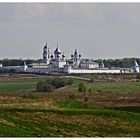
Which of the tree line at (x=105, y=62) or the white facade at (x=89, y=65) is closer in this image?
the white facade at (x=89, y=65)

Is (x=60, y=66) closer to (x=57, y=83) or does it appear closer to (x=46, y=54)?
(x=46, y=54)

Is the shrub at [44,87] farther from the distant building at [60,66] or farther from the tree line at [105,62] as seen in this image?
the tree line at [105,62]

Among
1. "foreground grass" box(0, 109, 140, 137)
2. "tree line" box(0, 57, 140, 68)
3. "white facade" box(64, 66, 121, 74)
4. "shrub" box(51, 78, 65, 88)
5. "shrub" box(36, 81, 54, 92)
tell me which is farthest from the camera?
"tree line" box(0, 57, 140, 68)

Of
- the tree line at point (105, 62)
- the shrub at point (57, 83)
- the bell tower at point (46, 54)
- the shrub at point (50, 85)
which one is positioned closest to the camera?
the shrub at point (50, 85)

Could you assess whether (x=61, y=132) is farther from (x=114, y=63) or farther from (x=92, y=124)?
(x=114, y=63)

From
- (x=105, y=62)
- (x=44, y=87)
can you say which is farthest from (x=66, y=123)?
(x=105, y=62)

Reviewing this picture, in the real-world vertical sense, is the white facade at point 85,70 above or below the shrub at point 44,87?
above

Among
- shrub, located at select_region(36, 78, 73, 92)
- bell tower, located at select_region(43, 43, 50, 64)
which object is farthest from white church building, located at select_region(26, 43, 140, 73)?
shrub, located at select_region(36, 78, 73, 92)

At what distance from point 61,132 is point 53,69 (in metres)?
115

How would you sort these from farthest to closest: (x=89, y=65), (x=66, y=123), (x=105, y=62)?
(x=105, y=62), (x=89, y=65), (x=66, y=123)

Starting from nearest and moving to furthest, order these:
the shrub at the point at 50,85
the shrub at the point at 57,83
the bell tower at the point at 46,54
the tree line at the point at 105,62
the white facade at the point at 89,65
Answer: the shrub at the point at 50,85 → the shrub at the point at 57,83 → the bell tower at the point at 46,54 → the white facade at the point at 89,65 → the tree line at the point at 105,62

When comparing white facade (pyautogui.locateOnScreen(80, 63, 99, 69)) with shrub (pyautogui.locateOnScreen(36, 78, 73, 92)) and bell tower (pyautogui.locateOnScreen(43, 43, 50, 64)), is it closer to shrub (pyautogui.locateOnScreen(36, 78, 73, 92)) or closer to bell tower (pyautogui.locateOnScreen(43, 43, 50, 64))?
bell tower (pyautogui.locateOnScreen(43, 43, 50, 64))

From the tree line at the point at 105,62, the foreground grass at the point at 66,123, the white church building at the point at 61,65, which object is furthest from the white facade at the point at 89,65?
the foreground grass at the point at 66,123

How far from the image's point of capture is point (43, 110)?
25.4m
